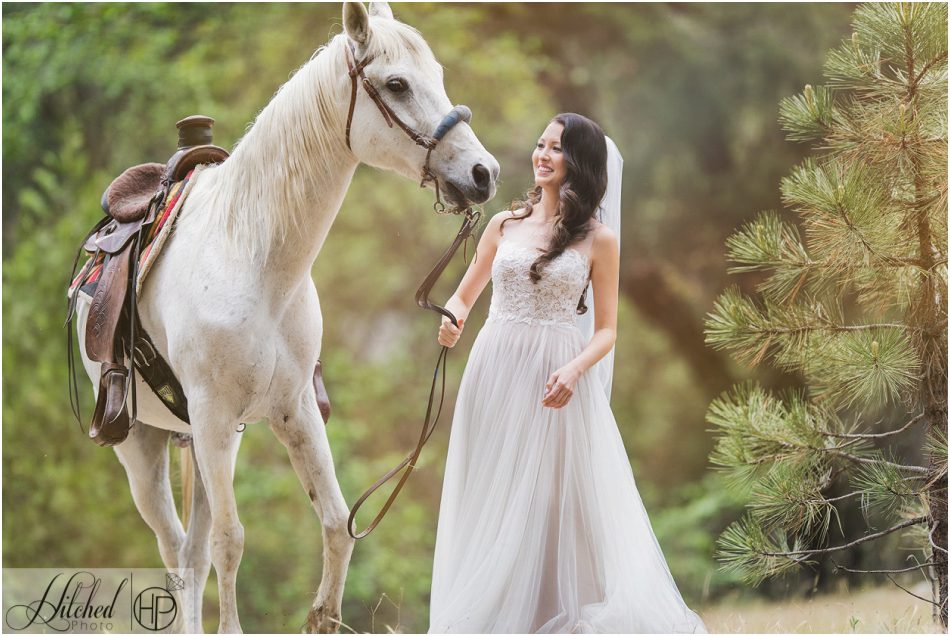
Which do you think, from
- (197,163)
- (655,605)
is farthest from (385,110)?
(655,605)

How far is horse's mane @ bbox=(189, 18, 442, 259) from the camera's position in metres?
2.20

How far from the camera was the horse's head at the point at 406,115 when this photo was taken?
2.06 metres

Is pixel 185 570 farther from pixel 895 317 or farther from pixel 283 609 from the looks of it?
pixel 283 609

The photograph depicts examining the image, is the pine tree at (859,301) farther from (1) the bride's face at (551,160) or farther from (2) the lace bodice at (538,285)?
(1) the bride's face at (551,160)

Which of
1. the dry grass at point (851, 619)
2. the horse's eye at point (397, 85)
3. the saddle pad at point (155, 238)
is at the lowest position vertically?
the dry grass at point (851, 619)

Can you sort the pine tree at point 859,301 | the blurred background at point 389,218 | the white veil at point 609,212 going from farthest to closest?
the blurred background at point 389,218
the pine tree at point 859,301
the white veil at point 609,212

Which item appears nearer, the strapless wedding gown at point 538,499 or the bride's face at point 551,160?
the strapless wedding gown at point 538,499

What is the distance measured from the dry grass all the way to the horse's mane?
198 cm

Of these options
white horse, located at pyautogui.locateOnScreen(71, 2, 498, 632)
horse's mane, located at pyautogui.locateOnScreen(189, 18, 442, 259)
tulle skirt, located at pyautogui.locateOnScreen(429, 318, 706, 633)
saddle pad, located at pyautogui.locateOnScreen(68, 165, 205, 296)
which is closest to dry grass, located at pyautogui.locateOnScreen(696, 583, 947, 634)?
tulle skirt, located at pyautogui.locateOnScreen(429, 318, 706, 633)

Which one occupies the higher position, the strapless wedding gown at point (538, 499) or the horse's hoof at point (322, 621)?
the strapless wedding gown at point (538, 499)

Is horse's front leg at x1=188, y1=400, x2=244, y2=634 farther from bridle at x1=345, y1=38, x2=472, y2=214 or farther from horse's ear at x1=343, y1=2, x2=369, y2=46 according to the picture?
A: horse's ear at x1=343, y1=2, x2=369, y2=46

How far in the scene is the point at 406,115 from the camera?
2.13 meters

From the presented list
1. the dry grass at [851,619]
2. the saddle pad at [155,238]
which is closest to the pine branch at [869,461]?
the dry grass at [851,619]

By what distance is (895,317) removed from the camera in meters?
3.01
